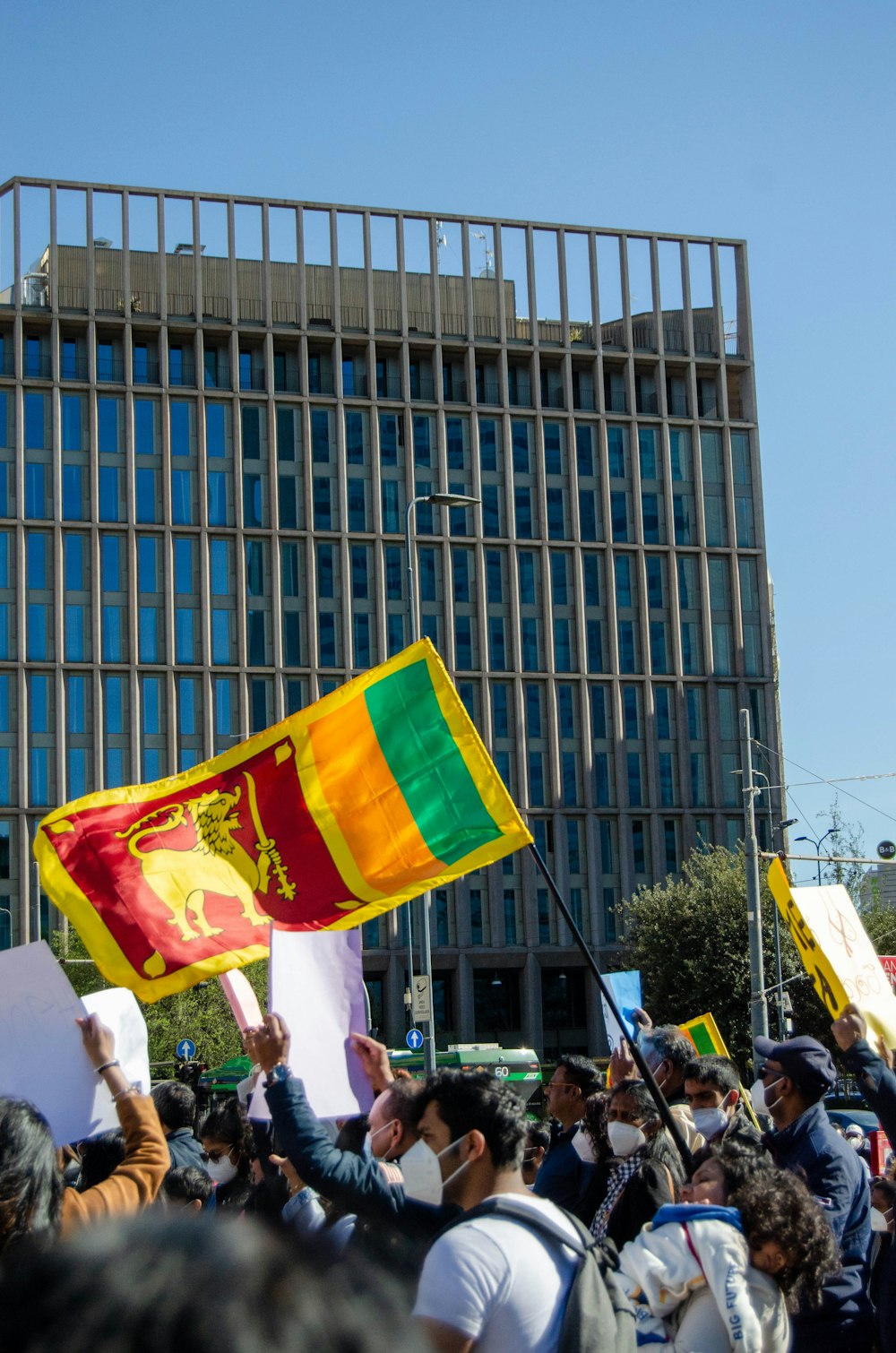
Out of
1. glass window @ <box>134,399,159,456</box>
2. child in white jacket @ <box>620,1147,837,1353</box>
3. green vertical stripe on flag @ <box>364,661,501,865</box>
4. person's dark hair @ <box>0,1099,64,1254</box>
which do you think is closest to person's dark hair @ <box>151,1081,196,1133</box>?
green vertical stripe on flag @ <box>364,661,501,865</box>

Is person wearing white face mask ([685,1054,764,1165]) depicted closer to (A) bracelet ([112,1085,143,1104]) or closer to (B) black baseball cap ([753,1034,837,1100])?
(B) black baseball cap ([753,1034,837,1100])

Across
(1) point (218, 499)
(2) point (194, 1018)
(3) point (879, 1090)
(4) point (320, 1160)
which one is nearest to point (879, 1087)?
(3) point (879, 1090)

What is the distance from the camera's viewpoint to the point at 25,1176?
3.11 meters

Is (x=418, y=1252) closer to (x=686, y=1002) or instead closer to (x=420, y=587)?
(x=686, y=1002)

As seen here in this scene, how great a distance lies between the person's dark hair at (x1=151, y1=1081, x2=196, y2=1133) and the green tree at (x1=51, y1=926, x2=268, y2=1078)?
1628 inches

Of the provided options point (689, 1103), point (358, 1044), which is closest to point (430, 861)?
point (689, 1103)

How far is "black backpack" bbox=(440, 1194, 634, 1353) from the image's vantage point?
306cm

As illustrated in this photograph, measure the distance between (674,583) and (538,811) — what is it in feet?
39.3

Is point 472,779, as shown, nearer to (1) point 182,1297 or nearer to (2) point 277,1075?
(2) point 277,1075

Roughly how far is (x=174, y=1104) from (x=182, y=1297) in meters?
6.36

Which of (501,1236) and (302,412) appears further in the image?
(302,412)

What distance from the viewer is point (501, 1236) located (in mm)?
3076

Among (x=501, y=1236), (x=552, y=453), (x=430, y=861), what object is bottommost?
(x=501, y=1236)

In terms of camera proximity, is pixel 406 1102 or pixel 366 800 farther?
pixel 366 800
